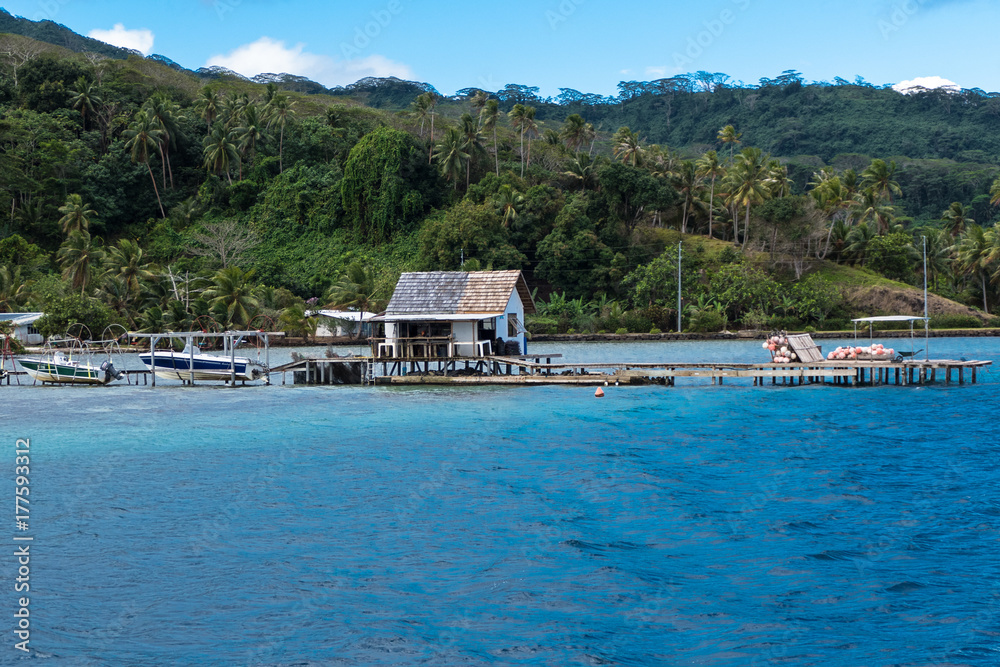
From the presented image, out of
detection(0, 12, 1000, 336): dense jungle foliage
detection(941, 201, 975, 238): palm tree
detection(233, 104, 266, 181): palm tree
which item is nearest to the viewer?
detection(0, 12, 1000, 336): dense jungle foliage

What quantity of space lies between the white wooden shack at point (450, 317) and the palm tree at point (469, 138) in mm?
43433

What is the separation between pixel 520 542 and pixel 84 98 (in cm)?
8828

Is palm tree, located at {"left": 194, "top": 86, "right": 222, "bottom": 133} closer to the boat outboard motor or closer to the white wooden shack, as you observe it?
the boat outboard motor

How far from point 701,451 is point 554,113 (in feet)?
485

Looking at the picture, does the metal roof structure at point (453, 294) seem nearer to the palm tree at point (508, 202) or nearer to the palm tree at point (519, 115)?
the palm tree at point (508, 202)

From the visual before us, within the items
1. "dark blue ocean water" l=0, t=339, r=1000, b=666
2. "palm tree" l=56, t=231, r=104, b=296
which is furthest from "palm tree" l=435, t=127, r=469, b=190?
"dark blue ocean water" l=0, t=339, r=1000, b=666

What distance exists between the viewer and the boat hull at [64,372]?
138ft

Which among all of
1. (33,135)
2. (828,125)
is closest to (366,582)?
(33,135)

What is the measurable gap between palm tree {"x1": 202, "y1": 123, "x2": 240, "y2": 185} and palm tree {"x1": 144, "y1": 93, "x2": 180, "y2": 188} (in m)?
3.95

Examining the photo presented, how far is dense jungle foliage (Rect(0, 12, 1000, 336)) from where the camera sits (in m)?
68.6

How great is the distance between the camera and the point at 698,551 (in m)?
13.7

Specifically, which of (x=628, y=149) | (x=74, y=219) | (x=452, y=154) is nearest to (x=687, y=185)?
(x=628, y=149)

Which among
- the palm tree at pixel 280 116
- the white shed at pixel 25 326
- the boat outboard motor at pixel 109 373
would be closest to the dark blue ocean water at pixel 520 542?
the boat outboard motor at pixel 109 373

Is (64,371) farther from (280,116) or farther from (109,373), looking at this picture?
(280,116)
